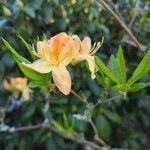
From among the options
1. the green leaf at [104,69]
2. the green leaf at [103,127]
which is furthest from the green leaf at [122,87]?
the green leaf at [103,127]

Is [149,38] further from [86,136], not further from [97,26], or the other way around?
[86,136]

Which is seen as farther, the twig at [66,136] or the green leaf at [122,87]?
the twig at [66,136]

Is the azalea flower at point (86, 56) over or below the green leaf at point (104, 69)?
over

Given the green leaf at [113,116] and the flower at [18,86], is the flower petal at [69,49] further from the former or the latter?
the green leaf at [113,116]

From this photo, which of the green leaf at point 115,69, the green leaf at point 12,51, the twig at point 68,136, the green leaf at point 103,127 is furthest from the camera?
the green leaf at point 103,127

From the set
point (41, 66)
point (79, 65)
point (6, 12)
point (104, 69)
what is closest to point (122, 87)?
point (104, 69)

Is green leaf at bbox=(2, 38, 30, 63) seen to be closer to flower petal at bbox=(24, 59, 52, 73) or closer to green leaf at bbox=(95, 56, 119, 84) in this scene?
flower petal at bbox=(24, 59, 52, 73)

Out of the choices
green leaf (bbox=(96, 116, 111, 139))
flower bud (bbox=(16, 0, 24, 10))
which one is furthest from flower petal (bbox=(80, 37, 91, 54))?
green leaf (bbox=(96, 116, 111, 139))

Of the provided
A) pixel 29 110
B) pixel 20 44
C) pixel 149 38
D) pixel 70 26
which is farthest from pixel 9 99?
pixel 149 38

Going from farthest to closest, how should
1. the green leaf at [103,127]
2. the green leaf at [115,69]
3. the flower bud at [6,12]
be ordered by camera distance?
the green leaf at [103,127], the flower bud at [6,12], the green leaf at [115,69]
